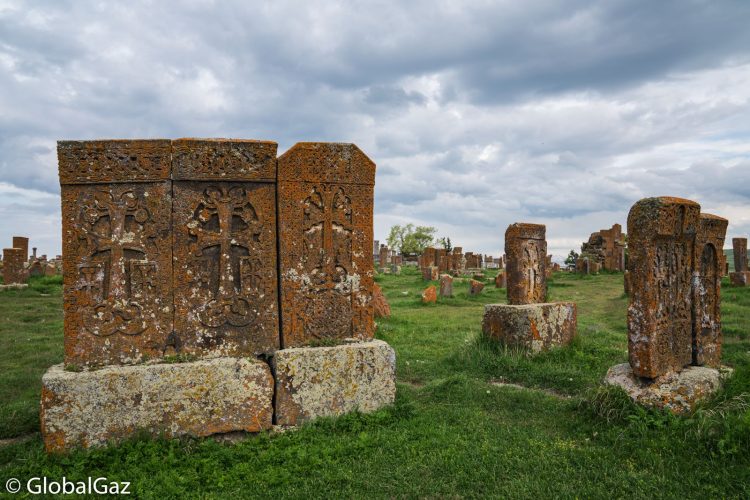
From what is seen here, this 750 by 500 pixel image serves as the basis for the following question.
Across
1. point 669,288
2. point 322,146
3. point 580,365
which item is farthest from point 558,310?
point 322,146

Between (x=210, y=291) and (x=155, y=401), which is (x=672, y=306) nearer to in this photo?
(x=210, y=291)

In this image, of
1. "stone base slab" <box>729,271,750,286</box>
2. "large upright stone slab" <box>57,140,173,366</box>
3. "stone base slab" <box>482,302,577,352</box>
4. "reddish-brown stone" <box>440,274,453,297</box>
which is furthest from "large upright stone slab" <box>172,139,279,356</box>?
"stone base slab" <box>729,271,750,286</box>

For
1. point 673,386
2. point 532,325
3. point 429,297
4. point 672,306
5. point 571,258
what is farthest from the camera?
point 571,258

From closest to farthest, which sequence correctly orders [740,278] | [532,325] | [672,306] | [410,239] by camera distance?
[672,306] < [532,325] < [740,278] < [410,239]

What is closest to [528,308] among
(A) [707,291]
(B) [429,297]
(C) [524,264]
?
(C) [524,264]

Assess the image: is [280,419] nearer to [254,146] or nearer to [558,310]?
[254,146]

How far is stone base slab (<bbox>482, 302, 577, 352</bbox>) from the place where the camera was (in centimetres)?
685

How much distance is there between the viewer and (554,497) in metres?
2.97

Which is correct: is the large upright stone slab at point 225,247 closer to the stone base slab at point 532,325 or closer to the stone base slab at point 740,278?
the stone base slab at point 532,325

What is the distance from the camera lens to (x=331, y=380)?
168 inches

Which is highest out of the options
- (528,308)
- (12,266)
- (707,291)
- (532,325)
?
(12,266)

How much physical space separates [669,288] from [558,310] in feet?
8.95

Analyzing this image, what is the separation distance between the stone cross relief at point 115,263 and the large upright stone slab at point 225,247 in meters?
0.27

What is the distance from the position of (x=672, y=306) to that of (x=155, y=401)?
4.52 metres
